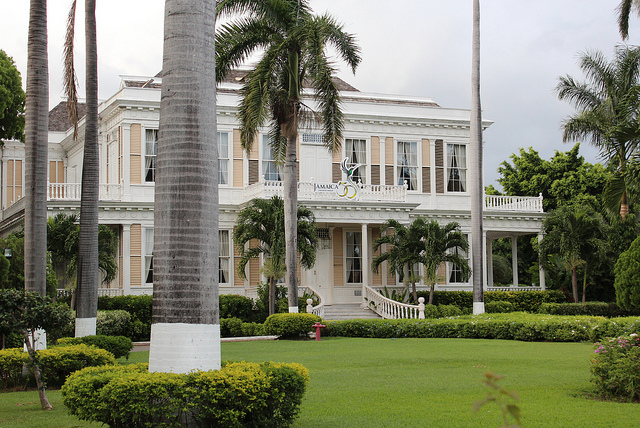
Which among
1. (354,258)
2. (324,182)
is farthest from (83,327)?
(354,258)

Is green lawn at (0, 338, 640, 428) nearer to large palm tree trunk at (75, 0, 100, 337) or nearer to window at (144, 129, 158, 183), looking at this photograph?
large palm tree trunk at (75, 0, 100, 337)

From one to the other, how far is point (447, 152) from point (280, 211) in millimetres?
11450

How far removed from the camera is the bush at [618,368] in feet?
30.1

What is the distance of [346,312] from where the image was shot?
2822cm

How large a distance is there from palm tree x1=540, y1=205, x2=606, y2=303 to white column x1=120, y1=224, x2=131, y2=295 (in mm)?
17533

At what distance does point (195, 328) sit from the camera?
22.5ft

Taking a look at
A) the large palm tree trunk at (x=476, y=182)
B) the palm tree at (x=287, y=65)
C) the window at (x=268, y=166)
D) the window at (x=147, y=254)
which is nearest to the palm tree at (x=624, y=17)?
the large palm tree trunk at (x=476, y=182)

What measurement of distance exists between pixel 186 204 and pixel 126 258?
21.9 metres

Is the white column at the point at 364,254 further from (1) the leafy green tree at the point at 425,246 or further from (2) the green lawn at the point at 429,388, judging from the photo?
(2) the green lawn at the point at 429,388

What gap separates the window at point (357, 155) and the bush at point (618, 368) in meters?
22.6

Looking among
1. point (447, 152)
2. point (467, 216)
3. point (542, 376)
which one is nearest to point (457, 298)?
point (467, 216)

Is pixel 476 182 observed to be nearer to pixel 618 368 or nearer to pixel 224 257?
pixel 224 257

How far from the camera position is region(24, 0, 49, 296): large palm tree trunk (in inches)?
507

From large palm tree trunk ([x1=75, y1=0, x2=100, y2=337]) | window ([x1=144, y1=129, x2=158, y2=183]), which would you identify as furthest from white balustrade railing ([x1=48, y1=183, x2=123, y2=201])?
large palm tree trunk ([x1=75, y1=0, x2=100, y2=337])
